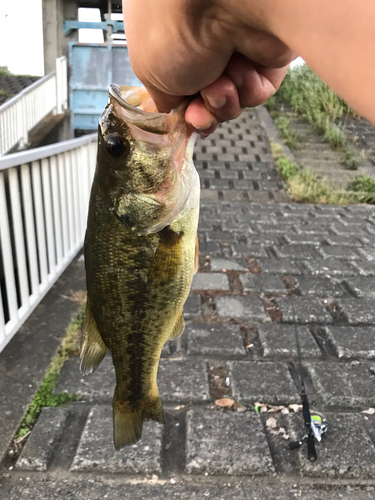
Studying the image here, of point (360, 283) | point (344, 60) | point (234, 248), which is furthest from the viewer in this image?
point (234, 248)

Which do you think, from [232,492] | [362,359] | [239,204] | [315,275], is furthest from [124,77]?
[232,492]

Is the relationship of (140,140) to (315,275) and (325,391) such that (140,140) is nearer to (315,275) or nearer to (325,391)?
(325,391)

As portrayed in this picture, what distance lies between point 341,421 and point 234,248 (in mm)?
2798

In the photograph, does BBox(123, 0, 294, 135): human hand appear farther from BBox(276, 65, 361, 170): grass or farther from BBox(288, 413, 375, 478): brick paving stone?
BBox(276, 65, 361, 170): grass

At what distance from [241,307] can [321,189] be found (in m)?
4.70

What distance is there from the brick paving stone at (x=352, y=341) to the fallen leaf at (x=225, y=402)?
36.9 inches

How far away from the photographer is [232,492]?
199 cm

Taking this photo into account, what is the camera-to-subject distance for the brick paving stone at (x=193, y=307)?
347cm

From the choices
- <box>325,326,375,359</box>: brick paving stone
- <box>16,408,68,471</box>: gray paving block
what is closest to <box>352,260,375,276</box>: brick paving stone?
<box>325,326,375,359</box>: brick paving stone

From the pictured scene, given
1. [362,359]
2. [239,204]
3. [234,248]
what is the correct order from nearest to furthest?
1. [362,359]
2. [234,248]
3. [239,204]

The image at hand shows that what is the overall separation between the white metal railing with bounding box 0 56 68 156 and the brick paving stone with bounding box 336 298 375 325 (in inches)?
255

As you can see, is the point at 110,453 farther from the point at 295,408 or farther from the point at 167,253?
the point at 167,253

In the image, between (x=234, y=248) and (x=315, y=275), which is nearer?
(x=315, y=275)

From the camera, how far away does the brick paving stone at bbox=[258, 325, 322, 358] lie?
9.70 feet
